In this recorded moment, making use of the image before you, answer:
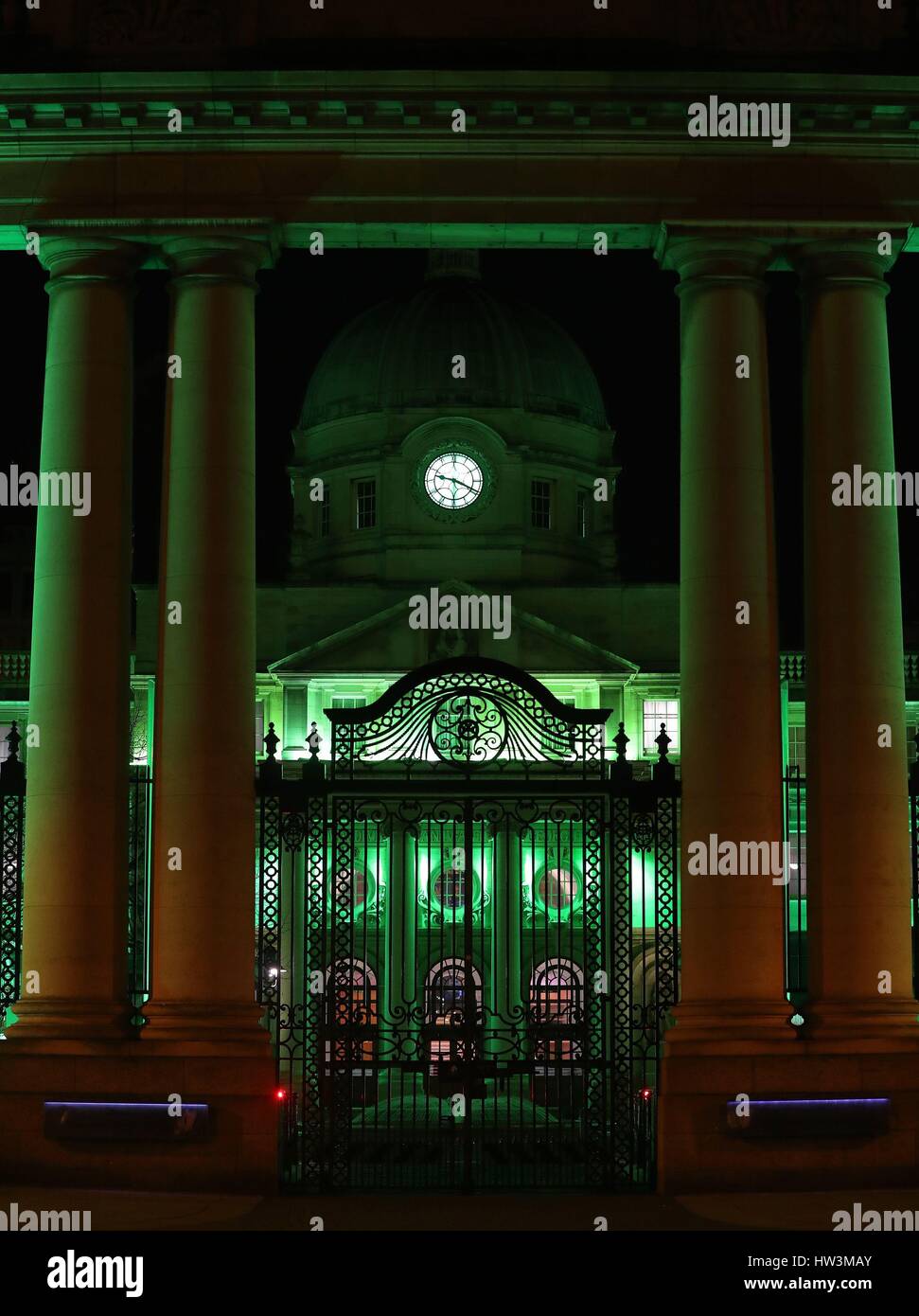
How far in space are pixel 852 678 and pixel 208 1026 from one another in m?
10.8

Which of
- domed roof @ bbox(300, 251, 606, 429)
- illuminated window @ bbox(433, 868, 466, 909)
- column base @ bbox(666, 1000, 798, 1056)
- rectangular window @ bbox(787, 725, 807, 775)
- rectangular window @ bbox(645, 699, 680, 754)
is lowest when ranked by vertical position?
column base @ bbox(666, 1000, 798, 1056)

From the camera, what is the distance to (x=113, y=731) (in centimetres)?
3002

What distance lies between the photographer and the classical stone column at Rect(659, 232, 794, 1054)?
2945cm

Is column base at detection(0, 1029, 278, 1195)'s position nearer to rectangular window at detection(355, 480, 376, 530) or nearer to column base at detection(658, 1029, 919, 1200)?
column base at detection(658, 1029, 919, 1200)

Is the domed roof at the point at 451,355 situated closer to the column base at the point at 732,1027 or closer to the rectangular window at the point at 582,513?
the rectangular window at the point at 582,513

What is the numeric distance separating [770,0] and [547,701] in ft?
37.3

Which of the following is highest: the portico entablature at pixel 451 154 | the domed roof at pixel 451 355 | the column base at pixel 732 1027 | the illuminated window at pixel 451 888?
the domed roof at pixel 451 355

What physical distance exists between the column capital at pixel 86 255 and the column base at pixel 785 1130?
1455cm

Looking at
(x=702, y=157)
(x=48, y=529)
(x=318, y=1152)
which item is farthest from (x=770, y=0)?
(x=318, y=1152)

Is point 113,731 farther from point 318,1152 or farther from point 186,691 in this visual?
point 318,1152

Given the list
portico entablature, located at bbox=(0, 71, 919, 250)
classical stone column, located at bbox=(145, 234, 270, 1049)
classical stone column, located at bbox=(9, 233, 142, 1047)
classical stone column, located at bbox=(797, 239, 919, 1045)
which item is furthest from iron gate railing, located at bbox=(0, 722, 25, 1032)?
classical stone column, located at bbox=(797, 239, 919, 1045)

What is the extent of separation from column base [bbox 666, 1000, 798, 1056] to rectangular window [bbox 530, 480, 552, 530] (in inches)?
2984

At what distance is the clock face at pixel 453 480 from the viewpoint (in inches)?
4043

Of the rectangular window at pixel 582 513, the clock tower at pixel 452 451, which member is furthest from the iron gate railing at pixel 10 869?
the rectangular window at pixel 582 513
